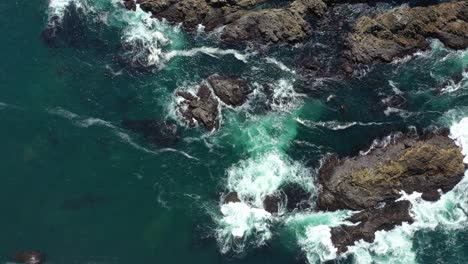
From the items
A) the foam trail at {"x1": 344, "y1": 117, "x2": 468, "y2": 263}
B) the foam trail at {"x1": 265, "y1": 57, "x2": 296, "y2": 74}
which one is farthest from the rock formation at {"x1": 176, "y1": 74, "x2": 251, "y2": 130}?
the foam trail at {"x1": 344, "y1": 117, "x2": 468, "y2": 263}

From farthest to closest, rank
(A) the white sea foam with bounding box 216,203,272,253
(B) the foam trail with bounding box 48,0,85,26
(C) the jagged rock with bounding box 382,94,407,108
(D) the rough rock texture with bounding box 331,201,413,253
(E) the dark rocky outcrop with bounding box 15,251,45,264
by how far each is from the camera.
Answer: (B) the foam trail with bounding box 48,0,85,26 < (C) the jagged rock with bounding box 382,94,407,108 < (A) the white sea foam with bounding box 216,203,272,253 < (D) the rough rock texture with bounding box 331,201,413,253 < (E) the dark rocky outcrop with bounding box 15,251,45,264

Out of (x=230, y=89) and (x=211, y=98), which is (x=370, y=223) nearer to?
(x=230, y=89)

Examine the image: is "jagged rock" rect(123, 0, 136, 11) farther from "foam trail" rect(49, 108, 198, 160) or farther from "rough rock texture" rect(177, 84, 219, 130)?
"foam trail" rect(49, 108, 198, 160)

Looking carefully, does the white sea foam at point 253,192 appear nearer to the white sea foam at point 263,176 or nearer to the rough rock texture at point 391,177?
the white sea foam at point 263,176

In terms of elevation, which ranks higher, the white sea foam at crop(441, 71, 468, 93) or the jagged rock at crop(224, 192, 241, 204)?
the white sea foam at crop(441, 71, 468, 93)

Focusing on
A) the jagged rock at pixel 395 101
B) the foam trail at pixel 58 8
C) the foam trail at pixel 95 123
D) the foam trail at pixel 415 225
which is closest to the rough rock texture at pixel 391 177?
the foam trail at pixel 415 225

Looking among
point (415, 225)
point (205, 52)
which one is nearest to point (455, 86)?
point (415, 225)
